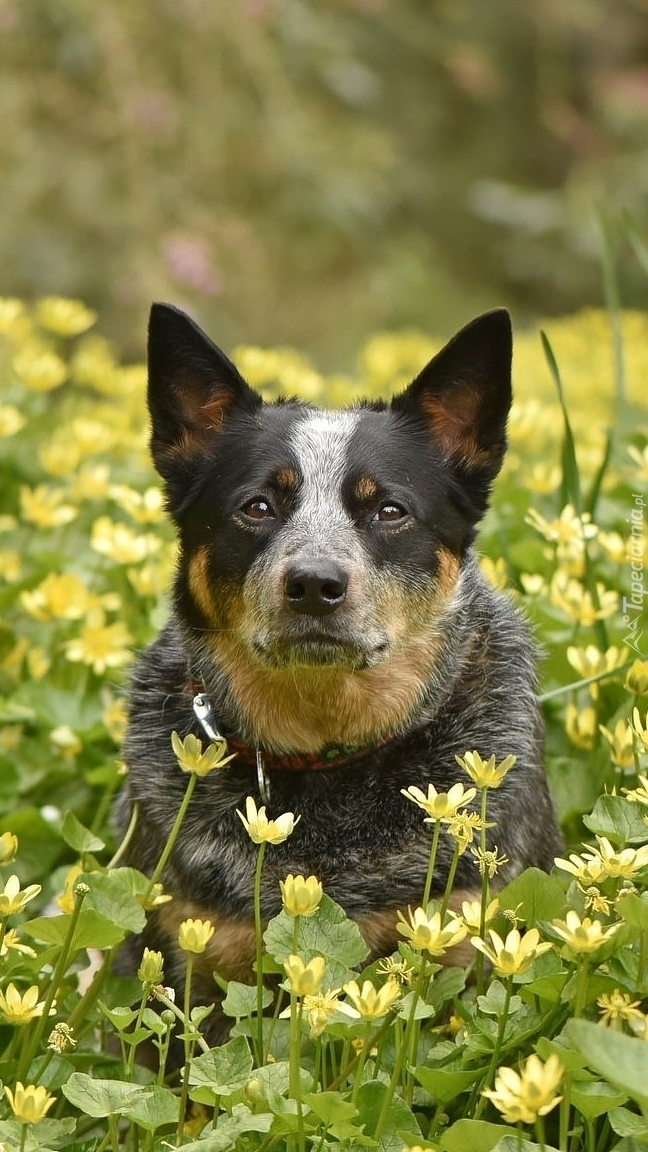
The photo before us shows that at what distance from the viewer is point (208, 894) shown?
2.85 metres

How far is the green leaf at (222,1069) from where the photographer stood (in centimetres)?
205

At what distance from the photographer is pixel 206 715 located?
2.99 meters

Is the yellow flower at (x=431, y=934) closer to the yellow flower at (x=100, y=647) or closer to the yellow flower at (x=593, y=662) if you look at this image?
the yellow flower at (x=593, y=662)

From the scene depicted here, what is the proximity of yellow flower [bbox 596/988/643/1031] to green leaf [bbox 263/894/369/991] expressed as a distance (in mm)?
372

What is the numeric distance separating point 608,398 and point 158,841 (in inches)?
175

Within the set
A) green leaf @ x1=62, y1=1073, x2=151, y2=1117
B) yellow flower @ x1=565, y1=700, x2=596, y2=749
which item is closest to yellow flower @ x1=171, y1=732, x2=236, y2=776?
green leaf @ x1=62, y1=1073, x2=151, y2=1117

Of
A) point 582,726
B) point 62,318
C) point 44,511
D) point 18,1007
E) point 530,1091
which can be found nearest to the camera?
point 530,1091

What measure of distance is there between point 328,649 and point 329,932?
78 centimetres

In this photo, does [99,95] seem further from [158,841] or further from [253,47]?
[158,841]

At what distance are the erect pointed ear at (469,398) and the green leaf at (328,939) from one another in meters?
1.32

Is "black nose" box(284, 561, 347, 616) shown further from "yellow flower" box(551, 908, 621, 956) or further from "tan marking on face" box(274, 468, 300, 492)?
"yellow flower" box(551, 908, 621, 956)

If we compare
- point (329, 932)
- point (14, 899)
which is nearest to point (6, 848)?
point (14, 899)

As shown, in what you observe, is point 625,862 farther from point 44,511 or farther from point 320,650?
point 44,511

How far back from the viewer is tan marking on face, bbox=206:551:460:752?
3000 mm
